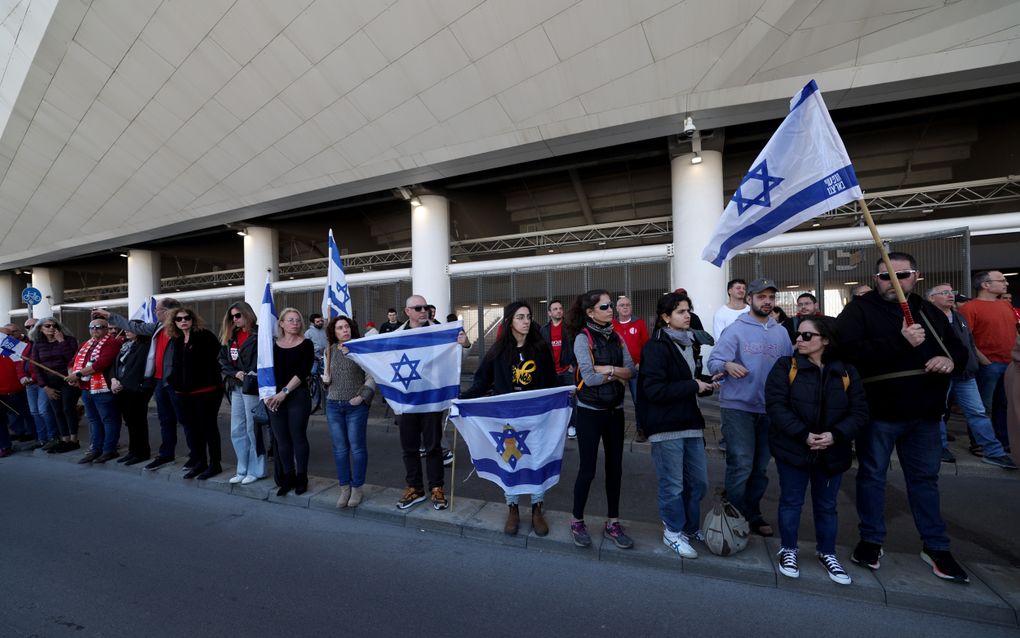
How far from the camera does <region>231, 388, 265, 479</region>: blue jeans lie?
5.14m

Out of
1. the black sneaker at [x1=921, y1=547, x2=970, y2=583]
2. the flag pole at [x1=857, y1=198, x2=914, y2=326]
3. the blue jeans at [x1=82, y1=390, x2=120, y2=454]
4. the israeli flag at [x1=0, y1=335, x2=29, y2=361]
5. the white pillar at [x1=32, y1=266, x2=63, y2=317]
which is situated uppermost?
the white pillar at [x1=32, y1=266, x2=63, y2=317]

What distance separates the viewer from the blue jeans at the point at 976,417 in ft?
16.5

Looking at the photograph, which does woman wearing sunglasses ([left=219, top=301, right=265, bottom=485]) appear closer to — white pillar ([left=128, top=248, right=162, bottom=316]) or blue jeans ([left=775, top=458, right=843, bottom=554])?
blue jeans ([left=775, top=458, right=843, bottom=554])

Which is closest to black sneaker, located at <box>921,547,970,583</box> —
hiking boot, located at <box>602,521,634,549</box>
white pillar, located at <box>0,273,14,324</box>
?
hiking boot, located at <box>602,521,634,549</box>

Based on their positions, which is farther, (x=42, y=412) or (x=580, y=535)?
(x=42, y=412)

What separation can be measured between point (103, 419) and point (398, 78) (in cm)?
864

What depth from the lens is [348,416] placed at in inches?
177

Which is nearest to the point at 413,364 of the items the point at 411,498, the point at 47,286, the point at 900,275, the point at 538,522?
the point at 411,498

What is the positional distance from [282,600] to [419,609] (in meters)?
0.95

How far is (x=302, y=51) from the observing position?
10008 millimetres

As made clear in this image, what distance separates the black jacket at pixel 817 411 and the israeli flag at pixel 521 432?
5.09ft

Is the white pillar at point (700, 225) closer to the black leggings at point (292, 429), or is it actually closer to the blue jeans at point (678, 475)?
the blue jeans at point (678, 475)

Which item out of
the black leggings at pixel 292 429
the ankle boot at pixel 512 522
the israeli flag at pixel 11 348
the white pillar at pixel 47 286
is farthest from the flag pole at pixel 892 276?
the white pillar at pixel 47 286

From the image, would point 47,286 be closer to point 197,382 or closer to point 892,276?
point 197,382
